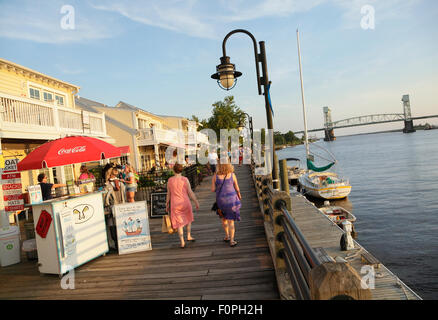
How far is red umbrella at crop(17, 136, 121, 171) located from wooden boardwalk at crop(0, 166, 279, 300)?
213cm

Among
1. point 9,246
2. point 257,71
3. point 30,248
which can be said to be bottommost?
point 30,248

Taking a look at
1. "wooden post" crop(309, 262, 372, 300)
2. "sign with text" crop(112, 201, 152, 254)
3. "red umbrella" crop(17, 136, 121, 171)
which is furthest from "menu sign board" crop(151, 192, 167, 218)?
"wooden post" crop(309, 262, 372, 300)

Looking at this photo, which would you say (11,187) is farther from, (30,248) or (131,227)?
(131,227)

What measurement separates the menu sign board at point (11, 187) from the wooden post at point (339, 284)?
23.9ft

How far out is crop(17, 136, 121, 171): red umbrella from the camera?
6.36m

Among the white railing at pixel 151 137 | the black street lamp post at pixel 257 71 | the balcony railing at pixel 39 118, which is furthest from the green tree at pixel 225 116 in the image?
the black street lamp post at pixel 257 71

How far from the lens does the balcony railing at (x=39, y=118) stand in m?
9.98

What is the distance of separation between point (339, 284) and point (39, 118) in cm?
1333

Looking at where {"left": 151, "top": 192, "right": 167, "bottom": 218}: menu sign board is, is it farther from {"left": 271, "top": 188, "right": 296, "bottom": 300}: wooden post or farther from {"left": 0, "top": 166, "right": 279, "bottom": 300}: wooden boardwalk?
{"left": 271, "top": 188, "right": 296, "bottom": 300}: wooden post

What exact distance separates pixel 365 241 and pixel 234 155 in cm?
1674

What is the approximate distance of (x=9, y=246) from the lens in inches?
233

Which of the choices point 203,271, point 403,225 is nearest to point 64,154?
point 203,271
